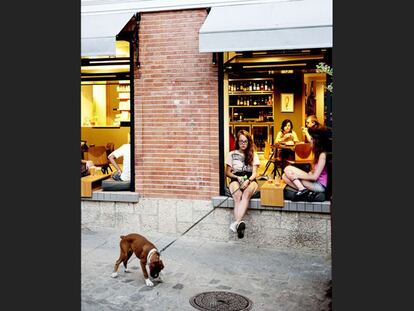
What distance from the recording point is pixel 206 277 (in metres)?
7.20

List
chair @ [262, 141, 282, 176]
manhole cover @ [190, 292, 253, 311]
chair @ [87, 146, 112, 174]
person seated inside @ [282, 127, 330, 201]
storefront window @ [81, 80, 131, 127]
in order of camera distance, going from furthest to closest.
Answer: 1. storefront window @ [81, 80, 131, 127]
2. chair @ [87, 146, 112, 174]
3. chair @ [262, 141, 282, 176]
4. person seated inside @ [282, 127, 330, 201]
5. manhole cover @ [190, 292, 253, 311]

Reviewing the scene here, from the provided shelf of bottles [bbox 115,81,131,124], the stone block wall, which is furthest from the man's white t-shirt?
shelf of bottles [bbox 115,81,131,124]

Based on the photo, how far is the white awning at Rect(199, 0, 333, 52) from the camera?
779cm

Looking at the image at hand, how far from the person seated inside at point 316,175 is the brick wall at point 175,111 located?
149 centimetres

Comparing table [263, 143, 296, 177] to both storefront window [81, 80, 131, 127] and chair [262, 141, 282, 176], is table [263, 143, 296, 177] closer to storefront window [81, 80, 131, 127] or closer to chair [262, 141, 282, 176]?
chair [262, 141, 282, 176]

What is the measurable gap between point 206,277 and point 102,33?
4.63m

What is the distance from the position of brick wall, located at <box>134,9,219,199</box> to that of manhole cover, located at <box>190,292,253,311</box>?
2.99m

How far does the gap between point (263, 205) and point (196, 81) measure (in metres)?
2.57

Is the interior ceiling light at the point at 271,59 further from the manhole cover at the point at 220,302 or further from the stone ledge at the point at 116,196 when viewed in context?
the manhole cover at the point at 220,302

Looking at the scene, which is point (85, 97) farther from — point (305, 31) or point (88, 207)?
point (305, 31)

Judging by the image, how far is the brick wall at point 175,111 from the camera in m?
9.27

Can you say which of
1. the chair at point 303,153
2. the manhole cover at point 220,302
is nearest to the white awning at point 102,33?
the chair at point 303,153

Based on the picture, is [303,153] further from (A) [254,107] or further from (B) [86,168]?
(B) [86,168]

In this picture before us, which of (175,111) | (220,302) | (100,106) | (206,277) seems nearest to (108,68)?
(175,111)
